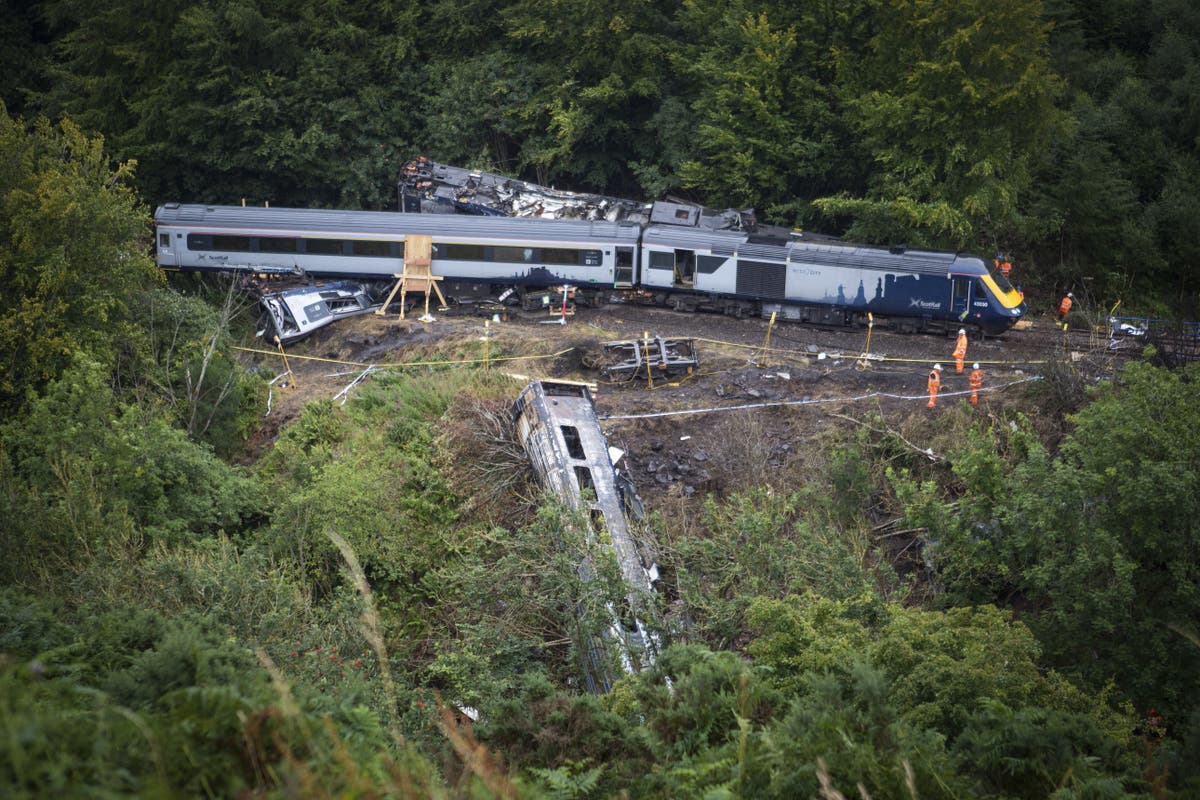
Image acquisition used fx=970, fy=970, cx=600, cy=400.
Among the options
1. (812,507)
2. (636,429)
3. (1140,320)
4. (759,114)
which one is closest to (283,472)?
(636,429)

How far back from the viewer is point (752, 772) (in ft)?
23.7

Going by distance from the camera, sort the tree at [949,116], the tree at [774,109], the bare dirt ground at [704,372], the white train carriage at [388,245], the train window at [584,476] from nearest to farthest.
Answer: the train window at [584,476] → the bare dirt ground at [704,372] → the tree at [949,116] → the white train carriage at [388,245] → the tree at [774,109]

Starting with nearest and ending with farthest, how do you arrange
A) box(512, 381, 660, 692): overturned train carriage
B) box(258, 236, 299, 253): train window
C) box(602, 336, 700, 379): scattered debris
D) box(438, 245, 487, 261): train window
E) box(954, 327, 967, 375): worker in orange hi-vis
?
box(512, 381, 660, 692): overturned train carriage < box(954, 327, 967, 375): worker in orange hi-vis < box(602, 336, 700, 379): scattered debris < box(438, 245, 487, 261): train window < box(258, 236, 299, 253): train window

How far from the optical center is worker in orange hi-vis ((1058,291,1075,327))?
77.5 ft

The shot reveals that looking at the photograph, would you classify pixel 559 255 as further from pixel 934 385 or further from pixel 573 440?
pixel 934 385

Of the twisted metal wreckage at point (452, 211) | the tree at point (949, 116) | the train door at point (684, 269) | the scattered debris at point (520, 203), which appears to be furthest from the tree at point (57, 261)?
the tree at point (949, 116)

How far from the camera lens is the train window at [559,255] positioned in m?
24.4

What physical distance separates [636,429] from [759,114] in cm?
1236

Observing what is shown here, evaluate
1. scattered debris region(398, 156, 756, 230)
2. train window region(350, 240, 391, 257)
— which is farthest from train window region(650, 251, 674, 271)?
train window region(350, 240, 391, 257)

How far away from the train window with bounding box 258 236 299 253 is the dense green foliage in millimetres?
1602

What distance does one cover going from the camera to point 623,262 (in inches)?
961

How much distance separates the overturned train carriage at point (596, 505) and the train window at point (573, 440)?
0.02 meters

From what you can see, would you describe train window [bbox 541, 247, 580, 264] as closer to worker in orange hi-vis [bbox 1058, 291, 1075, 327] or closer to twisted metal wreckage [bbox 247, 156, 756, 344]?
twisted metal wreckage [bbox 247, 156, 756, 344]

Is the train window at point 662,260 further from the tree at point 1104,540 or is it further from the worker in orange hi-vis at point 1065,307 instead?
the tree at point 1104,540
